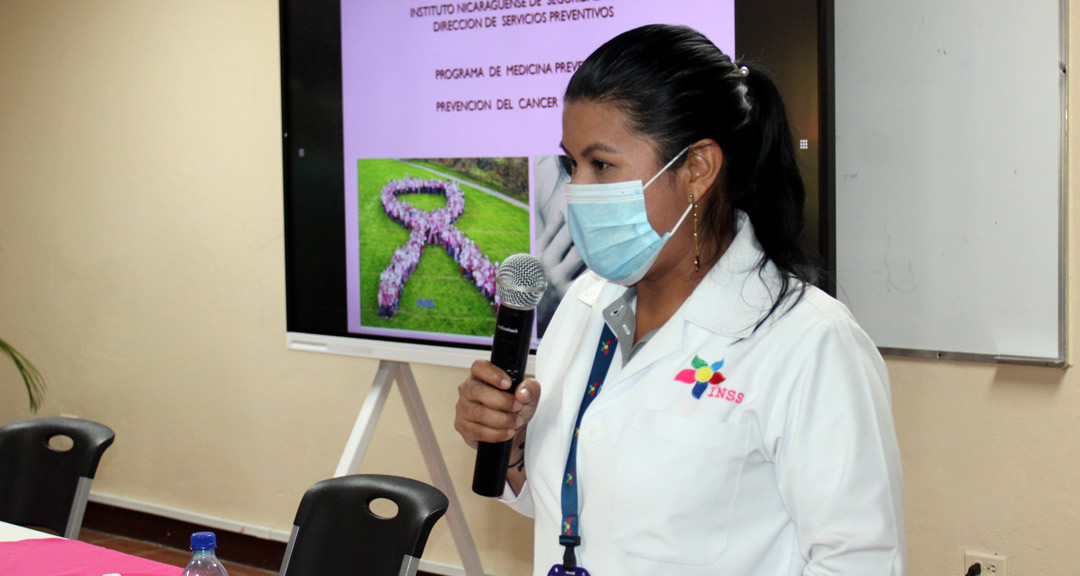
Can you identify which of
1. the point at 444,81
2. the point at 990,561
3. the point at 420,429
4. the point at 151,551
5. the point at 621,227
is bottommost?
the point at 151,551

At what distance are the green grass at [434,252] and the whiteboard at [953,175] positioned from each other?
89cm

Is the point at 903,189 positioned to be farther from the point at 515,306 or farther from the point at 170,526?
the point at 170,526

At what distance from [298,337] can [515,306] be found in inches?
70.9

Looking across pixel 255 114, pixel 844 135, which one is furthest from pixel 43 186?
pixel 844 135

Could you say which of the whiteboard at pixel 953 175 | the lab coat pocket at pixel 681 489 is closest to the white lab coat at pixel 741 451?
the lab coat pocket at pixel 681 489

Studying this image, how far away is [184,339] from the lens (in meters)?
3.94

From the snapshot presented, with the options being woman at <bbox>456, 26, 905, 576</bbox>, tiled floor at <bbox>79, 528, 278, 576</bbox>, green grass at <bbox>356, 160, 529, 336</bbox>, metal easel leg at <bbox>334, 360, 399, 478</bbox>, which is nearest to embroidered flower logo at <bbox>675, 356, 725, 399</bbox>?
woman at <bbox>456, 26, 905, 576</bbox>

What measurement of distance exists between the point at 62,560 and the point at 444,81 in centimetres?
146

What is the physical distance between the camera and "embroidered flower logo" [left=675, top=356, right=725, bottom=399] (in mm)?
1146

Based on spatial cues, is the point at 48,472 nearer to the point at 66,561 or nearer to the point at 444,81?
the point at 66,561

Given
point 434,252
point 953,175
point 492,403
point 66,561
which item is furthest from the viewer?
point 434,252

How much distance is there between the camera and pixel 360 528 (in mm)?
1912

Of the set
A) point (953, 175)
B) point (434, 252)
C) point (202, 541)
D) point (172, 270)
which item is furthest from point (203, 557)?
point (172, 270)

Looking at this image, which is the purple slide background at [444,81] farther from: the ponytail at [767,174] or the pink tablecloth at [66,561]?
the pink tablecloth at [66,561]
